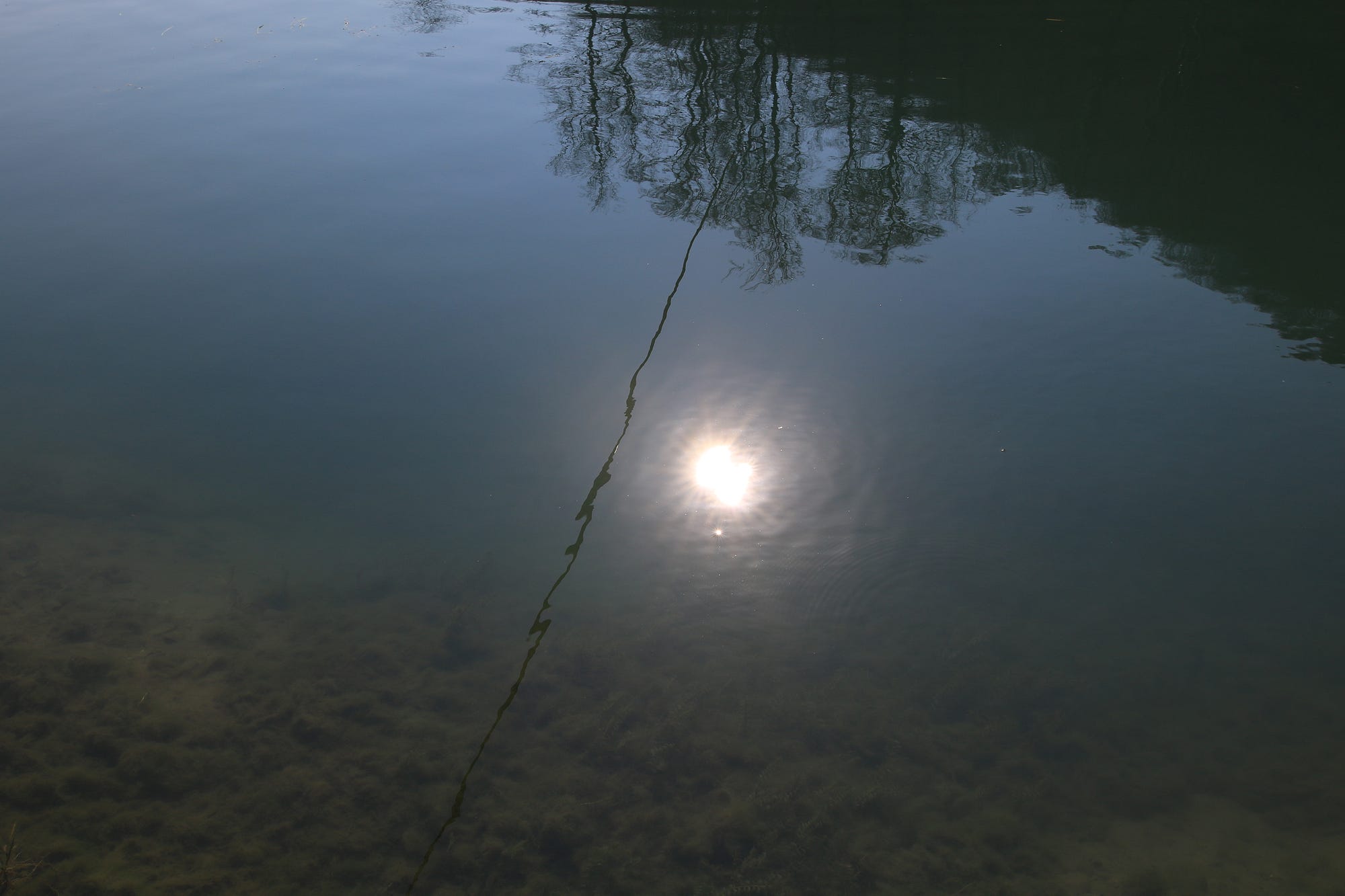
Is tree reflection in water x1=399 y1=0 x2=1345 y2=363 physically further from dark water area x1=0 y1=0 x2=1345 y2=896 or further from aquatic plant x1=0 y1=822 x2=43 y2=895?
aquatic plant x1=0 y1=822 x2=43 y2=895

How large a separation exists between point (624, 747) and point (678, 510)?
3.80 ft

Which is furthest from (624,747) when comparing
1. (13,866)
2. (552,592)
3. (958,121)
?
(958,121)

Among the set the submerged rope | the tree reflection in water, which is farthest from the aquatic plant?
the tree reflection in water

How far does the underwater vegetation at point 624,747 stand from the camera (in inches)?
114

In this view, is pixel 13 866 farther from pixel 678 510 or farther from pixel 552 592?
pixel 678 510

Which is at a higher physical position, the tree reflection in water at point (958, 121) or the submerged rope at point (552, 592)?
the tree reflection in water at point (958, 121)

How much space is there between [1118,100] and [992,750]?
704 centimetres

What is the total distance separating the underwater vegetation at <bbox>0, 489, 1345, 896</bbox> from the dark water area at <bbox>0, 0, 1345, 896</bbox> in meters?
0.02

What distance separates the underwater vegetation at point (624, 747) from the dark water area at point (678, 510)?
0.02 m

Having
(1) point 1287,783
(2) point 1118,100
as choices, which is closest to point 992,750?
(1) point 1287,783

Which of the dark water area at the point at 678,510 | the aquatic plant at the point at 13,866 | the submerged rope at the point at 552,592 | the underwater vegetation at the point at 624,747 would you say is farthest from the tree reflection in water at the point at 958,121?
the aquatic plant at the point at 13,866

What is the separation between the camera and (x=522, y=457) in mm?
4395

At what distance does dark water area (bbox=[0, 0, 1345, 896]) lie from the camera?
3018mm

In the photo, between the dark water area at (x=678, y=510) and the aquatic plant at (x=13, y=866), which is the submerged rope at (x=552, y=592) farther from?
the aquatic plant at (x=13, y=866)
